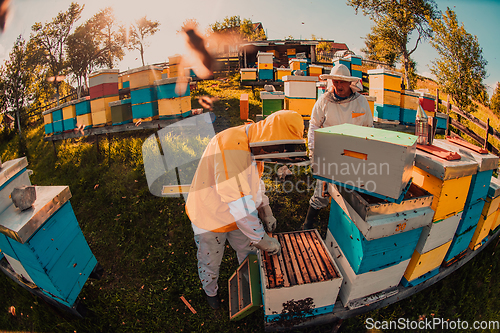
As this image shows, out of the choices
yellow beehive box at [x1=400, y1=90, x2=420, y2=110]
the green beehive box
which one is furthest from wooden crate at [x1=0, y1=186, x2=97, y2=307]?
yellow beehive box at [x1=400, y1=90, x2=420, y2=110]

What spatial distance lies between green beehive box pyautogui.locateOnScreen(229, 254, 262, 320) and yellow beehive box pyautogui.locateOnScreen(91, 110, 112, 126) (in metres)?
4.14

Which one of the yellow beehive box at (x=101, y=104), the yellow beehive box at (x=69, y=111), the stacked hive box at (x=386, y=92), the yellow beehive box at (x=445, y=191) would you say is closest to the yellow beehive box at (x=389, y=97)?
the stacked hive box at (x=386, y=92)

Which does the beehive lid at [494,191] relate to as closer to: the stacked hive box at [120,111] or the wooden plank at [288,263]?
the wooden plank at [288,263]

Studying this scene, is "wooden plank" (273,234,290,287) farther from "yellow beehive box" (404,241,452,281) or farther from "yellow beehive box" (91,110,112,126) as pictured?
"yellow beehive box" (91,110,112,126)

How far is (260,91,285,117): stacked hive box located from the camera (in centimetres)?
500

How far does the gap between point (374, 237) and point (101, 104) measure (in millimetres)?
5262

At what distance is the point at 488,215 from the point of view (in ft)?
8.78

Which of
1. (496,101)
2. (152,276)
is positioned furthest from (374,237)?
(496,101)

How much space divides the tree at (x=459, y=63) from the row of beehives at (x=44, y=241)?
14060mm

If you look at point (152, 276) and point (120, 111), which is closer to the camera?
point (152, 276)

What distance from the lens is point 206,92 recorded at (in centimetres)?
877

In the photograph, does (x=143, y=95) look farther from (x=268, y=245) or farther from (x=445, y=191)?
(x=445, y=191)

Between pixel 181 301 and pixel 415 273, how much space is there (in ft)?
8.84

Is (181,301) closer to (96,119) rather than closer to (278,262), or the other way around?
(278,262)
